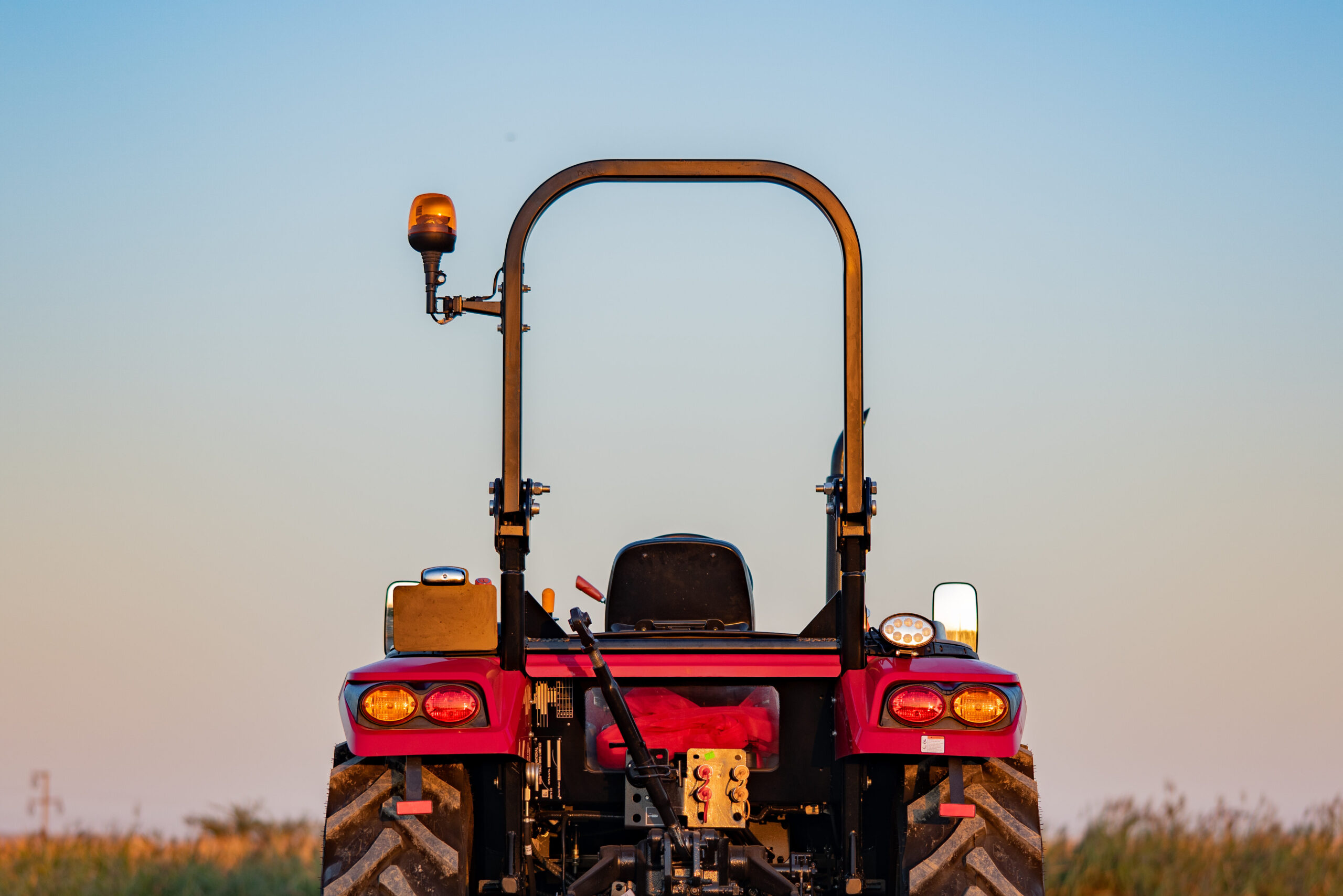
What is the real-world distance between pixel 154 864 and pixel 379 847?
20.0ft

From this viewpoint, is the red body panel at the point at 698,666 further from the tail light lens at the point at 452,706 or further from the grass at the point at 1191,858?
the grass at the point at 1191,858

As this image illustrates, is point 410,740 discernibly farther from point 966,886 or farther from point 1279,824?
point 1279,824

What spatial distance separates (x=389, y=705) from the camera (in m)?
5.37

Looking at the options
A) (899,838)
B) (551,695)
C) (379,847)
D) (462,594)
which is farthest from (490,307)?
(899,838)

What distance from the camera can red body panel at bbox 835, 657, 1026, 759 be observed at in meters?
5.32

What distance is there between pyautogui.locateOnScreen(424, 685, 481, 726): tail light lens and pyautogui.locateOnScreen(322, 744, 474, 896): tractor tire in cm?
29

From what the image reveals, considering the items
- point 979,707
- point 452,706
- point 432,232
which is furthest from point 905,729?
point 432,232

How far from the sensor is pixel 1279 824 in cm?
1072

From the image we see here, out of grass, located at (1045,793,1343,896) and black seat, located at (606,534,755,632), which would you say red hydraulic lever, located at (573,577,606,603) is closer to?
black seat, located at (606,534,755,632)

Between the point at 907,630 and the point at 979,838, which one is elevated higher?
the point at 907,630

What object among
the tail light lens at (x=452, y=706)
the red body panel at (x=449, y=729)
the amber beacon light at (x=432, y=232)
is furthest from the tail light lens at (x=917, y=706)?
the amber beacon light at (x=432, y=232)

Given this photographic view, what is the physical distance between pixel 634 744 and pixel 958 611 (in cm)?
176

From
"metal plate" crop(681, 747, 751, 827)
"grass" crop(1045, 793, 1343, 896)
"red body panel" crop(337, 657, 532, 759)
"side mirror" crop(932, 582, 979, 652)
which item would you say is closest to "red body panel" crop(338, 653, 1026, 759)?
"red body panel" crop(337, 657, 532, 759)

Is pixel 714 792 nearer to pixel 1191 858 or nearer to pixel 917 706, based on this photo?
pixel 917 706
